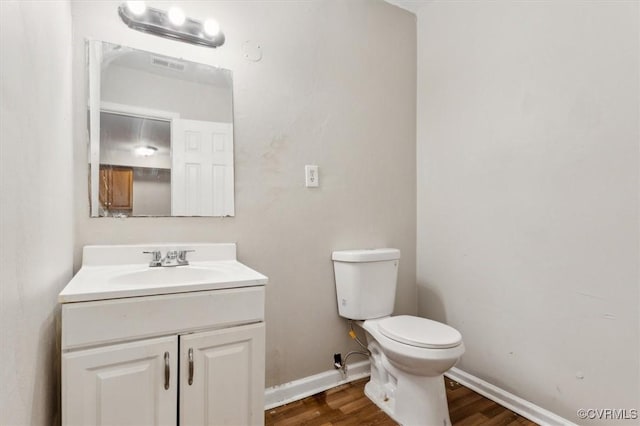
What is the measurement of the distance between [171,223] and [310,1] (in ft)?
4.68

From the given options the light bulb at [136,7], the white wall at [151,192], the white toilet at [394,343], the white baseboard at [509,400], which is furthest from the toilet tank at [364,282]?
the light bulb at [136,7]

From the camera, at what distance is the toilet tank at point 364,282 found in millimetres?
1771

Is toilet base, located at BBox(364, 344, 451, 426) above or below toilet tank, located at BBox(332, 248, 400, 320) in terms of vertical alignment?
below

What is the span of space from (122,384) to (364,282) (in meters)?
1.17

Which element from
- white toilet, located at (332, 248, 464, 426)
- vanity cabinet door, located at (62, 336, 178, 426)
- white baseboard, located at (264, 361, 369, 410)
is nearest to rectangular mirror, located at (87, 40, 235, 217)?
vanity cabinet door, located at (62, 336, 178, 426)

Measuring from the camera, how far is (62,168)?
3.77 feet

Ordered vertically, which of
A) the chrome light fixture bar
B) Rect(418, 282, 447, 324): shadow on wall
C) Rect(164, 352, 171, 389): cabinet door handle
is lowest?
Rect(418, 282, 447, 324): shadow on wall

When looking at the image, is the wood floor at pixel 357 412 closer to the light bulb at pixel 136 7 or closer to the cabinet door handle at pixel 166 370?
the cabinet door handle at pixel 166 370

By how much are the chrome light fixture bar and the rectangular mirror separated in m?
0.11

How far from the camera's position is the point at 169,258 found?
141 centimetres

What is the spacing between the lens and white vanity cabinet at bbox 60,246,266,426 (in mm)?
923

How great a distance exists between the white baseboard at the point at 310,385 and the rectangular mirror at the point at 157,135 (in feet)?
3.10

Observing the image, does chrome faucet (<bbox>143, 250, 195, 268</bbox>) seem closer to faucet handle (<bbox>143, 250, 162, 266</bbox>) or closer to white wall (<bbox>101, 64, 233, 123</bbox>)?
faucet handle (<bbox>143, 250, 162, 266</bbox>)

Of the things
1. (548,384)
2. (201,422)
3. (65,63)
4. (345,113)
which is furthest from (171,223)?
(548,384)
